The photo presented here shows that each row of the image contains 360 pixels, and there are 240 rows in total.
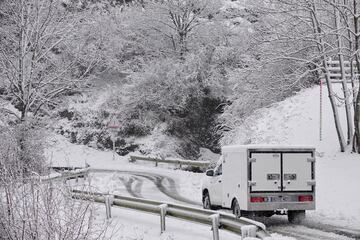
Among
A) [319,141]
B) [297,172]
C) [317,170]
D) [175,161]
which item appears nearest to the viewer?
[297,172]

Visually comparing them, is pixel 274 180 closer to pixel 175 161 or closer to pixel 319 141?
pixel 319 141

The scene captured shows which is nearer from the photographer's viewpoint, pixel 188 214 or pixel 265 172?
pixel 188 214

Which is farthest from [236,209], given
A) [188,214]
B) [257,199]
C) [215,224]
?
[215,224]

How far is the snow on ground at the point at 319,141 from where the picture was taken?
1922cm

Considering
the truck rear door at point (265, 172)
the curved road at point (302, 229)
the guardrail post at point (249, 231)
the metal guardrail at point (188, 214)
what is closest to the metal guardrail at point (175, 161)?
the curved road at point (302, 229)

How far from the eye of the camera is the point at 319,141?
2669 centimetres

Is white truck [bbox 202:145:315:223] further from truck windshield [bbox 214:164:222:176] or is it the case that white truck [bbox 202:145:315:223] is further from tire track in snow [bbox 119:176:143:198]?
tire track in snow [bbox 119:176:143:198]

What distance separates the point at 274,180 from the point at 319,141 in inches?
427

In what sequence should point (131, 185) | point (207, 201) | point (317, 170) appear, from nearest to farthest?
point (207, 201) → point (317, 170) → point (131, 185)

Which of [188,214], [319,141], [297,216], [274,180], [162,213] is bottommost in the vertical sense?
[297,216]

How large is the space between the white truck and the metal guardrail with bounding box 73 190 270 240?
6.18 ft

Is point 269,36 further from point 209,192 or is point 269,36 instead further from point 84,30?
point 84,30

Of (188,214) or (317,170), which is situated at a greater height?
(317,170)

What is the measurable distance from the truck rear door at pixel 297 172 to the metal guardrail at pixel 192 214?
3.08 metres
